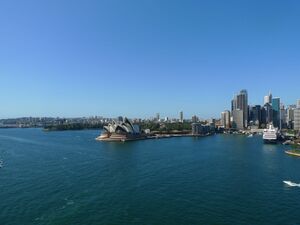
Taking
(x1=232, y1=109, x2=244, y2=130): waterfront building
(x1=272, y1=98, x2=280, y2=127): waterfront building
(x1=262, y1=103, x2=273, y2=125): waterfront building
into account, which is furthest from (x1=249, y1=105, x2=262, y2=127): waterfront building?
(x1=232, y1=109, x2=244, y2=130): waterfront building

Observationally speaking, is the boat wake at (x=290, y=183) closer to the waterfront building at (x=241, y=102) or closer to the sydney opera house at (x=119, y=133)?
the sydney opera house at (x=119, y=133)

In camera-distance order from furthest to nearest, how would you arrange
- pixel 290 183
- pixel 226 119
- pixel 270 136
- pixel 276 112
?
1. pixel 276 112
2. pixel 226 119
3. pixel 270 136
4. pixel 290 183

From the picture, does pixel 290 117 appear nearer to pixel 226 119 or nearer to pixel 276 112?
pixel 276 112

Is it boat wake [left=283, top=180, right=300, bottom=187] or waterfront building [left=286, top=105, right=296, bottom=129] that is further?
waterfront building [left=286, top=105, right=296, bottom=129]

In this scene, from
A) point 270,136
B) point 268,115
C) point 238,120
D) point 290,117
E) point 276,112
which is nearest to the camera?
point 270,136

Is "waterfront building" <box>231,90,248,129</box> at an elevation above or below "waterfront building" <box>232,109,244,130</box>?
above

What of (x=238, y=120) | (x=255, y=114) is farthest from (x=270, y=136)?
(x=255, y=114)

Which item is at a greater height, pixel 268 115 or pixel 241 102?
pixel 241 102

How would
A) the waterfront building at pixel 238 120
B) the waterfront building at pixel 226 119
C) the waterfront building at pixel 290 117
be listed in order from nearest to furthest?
the waterfront building at pixel 238 120 → the waterfront building at pixel 290 117 → the waterfront building at pixel 226 119

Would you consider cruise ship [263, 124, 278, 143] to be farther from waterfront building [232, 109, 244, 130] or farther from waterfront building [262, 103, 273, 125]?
waterfront building [262, 103, 273, 125]

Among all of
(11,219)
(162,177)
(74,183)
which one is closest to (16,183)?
(74,183)

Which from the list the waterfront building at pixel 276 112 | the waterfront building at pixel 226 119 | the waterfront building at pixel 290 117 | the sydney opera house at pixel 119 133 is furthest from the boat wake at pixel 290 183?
the waterfront building at pixel 276 112

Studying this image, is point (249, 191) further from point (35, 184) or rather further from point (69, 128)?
point (69, 128)
